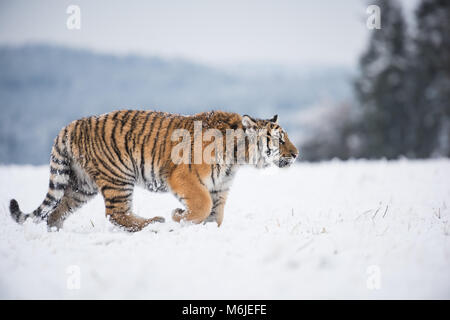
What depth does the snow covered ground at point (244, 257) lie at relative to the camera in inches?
124

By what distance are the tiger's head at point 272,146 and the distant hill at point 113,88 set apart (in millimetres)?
39288

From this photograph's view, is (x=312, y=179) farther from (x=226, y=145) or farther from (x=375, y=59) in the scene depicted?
(x=375, y=59)

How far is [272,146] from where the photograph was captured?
17.7 feet

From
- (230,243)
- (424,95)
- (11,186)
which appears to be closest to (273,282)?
(230,243)

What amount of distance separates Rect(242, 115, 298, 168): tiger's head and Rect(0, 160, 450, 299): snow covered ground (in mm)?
273

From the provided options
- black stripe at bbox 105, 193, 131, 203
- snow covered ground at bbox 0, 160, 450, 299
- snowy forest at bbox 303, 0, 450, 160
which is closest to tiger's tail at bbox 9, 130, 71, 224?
snow covered ground at bbox 0, 160, 450, 299

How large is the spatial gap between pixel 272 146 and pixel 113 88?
341 feet

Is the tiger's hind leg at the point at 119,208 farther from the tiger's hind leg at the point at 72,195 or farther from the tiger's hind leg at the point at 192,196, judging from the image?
the tiger's hind leg at the point at 192,196

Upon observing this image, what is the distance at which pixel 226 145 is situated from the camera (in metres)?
5.11

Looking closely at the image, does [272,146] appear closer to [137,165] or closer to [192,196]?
[192,196]

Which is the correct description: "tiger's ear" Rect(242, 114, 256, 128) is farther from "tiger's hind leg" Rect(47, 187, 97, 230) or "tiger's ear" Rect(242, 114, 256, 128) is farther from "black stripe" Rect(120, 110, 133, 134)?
"tiger's hind leg" Rect(47, 187, 97, 230)

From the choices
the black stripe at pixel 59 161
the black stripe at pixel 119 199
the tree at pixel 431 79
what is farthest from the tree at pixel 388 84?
the black stripe at pixel 59 161
